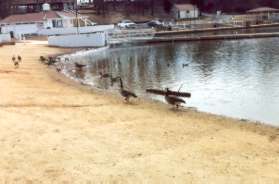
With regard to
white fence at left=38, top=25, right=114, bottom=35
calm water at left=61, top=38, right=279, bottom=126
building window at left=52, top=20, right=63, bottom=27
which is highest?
Answer: building window at left=52, top=20, right=63, bottom=27

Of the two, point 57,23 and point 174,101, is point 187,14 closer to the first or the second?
point 57,23

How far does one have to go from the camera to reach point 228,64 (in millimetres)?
46906

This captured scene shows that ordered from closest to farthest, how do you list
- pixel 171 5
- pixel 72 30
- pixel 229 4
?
1. pixel 72 30
2. pixel 229 4
3. pixel 171 5

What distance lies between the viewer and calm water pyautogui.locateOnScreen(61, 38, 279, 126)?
1012 inches

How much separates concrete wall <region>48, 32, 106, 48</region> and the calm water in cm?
398

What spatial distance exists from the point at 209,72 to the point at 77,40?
32.8 meters

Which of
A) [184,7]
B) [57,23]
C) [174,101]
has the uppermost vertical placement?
[184,7]

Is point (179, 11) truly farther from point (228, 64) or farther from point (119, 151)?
point (119, 151)

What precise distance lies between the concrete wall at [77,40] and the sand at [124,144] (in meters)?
44.8

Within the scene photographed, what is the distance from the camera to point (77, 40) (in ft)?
228

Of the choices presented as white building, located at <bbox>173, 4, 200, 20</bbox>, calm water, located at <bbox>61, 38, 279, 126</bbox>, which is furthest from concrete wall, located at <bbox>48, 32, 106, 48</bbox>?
white building, located at <bbox>173, 4, 200, 20</bbox>

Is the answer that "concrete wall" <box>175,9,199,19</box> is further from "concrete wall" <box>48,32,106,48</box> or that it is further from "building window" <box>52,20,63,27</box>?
"concrete wall" <box>48,32,106,48</box>

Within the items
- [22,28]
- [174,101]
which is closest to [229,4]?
[22,28]

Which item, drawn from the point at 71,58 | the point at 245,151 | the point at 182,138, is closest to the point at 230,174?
the point at 245,151
